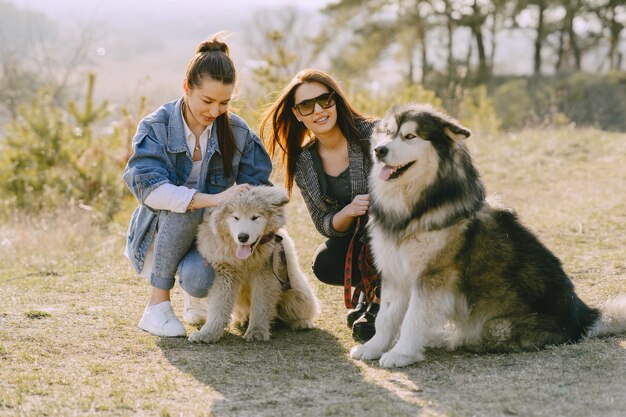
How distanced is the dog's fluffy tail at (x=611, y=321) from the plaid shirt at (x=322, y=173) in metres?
1.56

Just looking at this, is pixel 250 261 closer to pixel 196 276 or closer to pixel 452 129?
pixel 196 276

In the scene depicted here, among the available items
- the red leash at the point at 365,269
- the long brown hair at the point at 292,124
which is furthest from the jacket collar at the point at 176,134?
the red leash at the point at 365,269

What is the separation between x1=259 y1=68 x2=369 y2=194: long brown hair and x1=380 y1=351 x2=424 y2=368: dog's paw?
1.41 m

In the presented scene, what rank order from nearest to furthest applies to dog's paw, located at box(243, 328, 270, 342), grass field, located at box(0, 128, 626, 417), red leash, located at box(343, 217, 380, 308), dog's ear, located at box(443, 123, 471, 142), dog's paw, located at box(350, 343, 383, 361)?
grass field, located at box(0, 128, 626, 417) → dog's ear, located at box(443, 123, 471, 142) → dog's paw, located at box(350, 343, 383, 361) → dog's paw, located at box(243, 328, 270, 342) → red leash, located at box(343, 217, 380, 308)

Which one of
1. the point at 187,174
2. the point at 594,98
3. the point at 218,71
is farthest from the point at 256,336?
the point at 594,98

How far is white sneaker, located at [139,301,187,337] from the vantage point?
4.18 metres

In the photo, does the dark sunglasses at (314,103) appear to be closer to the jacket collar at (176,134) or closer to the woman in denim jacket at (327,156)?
the woman in denim jacket at (327,156)

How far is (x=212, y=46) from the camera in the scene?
4215 mm

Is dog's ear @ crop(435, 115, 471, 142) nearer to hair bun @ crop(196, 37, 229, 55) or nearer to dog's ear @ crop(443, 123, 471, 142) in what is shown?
dog's ear @ crop(443, 123, 471, 142)

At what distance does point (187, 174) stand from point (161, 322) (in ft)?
3.01

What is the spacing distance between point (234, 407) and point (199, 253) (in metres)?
1.42

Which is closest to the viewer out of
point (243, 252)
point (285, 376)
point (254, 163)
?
point (285, 376)

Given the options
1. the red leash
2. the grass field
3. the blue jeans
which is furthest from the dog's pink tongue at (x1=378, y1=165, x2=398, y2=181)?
the blue jeans

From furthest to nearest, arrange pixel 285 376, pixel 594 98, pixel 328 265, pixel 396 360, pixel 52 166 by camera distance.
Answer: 1. pixel 594 98
2. pixel 52 166
3. pixel 328 265
4. pixel 396 360
5. pixel 285 376
